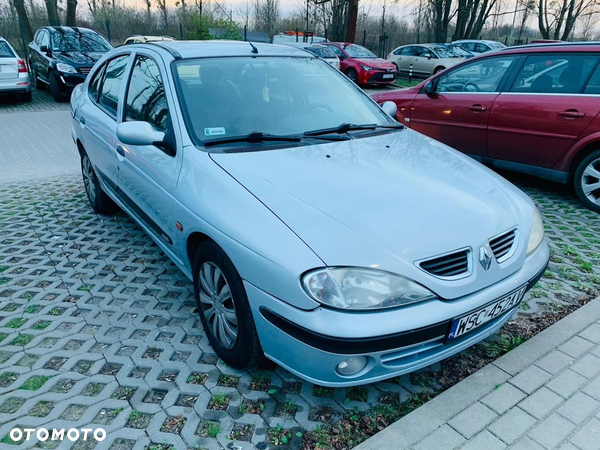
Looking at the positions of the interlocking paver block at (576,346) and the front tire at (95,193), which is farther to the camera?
the front tire at (95,193)

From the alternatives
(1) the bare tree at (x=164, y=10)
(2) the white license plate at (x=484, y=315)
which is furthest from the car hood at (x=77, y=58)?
(1) the bare tree at (x=164, y=10)

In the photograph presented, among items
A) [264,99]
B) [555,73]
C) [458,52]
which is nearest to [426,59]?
[458,52]

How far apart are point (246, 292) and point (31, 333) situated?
1.67 m

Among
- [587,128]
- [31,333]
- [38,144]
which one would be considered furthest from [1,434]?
[38,144]

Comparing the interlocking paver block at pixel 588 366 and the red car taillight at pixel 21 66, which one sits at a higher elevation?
the red car taillight at pixel 21 66

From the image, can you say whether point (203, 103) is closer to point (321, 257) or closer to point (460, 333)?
point (321, 257)

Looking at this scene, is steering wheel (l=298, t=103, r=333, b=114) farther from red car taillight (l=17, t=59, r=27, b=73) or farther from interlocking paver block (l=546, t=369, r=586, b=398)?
red car taillight (l=17, t=59, r=27, b=73)

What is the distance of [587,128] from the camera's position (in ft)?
15.1

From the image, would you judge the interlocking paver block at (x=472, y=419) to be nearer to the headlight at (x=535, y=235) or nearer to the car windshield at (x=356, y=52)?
the headlight at (x=535, y=235)

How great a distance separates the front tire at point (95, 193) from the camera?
183 inches

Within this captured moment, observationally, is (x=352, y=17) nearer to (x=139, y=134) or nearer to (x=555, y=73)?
(x=555, y=73)

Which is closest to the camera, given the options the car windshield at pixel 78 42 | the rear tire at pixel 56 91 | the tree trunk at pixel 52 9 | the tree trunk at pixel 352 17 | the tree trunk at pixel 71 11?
the rear tire at pixel 56 91

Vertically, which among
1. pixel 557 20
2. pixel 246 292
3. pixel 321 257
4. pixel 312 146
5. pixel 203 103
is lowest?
pixel 246 292

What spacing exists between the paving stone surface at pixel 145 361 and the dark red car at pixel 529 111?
2.97 ft
